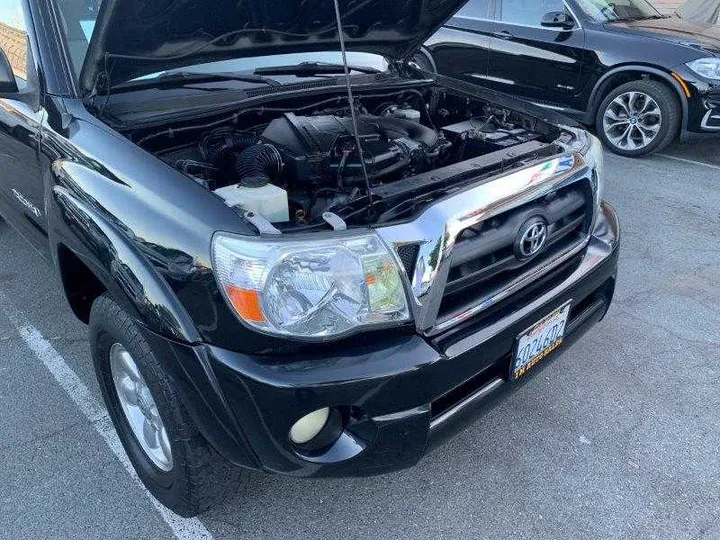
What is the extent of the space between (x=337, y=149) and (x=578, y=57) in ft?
14.9

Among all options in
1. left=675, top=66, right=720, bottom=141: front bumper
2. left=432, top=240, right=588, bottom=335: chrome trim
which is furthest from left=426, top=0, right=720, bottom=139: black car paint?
left=432, top=240, right=588, bottom=335: chrome trim

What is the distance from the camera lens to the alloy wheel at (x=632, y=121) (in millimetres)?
5691

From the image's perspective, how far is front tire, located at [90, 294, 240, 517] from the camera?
5.85 feet

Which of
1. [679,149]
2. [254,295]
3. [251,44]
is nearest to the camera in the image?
[254,295]

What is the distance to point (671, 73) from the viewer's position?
5473 millimetres

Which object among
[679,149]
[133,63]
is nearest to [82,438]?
[133,63]

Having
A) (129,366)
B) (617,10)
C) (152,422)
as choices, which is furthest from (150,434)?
(617,10)

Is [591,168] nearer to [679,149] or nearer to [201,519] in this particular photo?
[201,519]

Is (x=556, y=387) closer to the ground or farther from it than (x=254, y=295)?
closer to the ground

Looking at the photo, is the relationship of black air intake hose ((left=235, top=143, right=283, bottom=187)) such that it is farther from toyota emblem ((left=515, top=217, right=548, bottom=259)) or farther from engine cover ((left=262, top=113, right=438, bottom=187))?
toyota emblem ((left=515, top=217, right=548, bottom=259))

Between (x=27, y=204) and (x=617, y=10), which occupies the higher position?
(x=617, y=10)

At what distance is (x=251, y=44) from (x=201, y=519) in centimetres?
201

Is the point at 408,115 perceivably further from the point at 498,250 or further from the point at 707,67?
the point at 707,67

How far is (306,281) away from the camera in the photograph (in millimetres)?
1571
